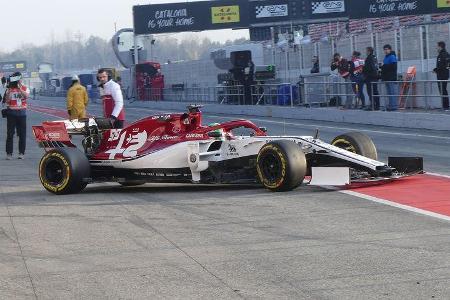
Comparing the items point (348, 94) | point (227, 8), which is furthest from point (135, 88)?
point (348, 94)

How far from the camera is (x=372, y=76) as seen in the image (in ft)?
91.1

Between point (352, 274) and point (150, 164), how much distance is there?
6.11 meters

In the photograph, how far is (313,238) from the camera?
9.28 metres

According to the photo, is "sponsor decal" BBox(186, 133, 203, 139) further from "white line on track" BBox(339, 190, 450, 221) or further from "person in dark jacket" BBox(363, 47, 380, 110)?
"person in dark jacket" BBox(363, 47, 380, 110)

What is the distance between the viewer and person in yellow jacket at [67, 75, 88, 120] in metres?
20.8

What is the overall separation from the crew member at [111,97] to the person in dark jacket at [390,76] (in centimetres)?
1101

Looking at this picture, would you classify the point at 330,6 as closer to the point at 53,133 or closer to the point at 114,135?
the point at 53,133

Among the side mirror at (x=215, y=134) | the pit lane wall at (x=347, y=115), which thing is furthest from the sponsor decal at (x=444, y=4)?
the side mirror at (x=215, y=134)

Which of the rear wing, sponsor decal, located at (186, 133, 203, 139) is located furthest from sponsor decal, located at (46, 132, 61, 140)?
sponsor decal, located at (186, 133, 203, 139)

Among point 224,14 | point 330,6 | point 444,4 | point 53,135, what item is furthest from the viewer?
point 224,14

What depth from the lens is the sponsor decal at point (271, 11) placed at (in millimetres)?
57562

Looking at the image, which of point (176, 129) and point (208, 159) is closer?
point (208, 159)

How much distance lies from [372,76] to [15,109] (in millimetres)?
10844

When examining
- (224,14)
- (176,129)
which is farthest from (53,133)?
(224,14)
